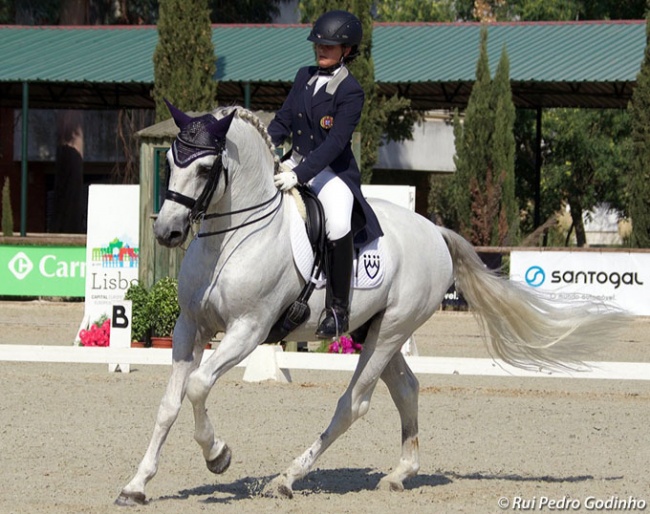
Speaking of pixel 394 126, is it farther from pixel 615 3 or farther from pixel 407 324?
pixel 407 324

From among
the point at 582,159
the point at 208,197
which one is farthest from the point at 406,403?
the point at 582,159

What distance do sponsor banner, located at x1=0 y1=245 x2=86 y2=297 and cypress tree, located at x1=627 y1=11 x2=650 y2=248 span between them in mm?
10162

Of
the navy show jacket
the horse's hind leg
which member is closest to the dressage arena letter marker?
the horse's hind leg

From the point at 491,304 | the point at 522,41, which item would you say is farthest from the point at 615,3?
the point at 491,304

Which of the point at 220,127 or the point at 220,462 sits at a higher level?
the point at 220,127

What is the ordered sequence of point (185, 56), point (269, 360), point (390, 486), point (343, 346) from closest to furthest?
point (390, 486) < point (269, 360) < point (343, 346) < point (185, 56)

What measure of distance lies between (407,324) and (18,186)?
104 feet

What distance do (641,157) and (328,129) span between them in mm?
18129

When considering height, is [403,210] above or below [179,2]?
below

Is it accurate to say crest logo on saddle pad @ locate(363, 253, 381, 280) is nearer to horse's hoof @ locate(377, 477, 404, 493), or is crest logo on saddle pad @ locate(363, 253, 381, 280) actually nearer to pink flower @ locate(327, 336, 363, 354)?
horse's hoof @ locate(377, 477, 404, 493)

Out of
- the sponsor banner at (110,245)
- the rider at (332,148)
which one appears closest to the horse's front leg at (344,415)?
the rider at (332,148)

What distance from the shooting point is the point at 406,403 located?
23.6ft

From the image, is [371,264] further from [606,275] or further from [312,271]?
[606,275]

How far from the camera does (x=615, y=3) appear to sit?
38250mm
